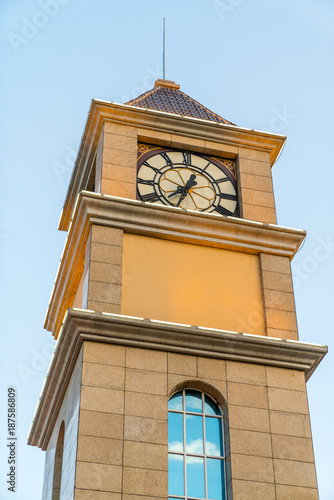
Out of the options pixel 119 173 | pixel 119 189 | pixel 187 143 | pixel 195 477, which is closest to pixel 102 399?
pixel 195 477

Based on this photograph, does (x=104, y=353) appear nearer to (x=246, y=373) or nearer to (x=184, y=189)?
(x=246, y=373)

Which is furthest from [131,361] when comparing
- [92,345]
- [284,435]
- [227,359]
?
[284,435]

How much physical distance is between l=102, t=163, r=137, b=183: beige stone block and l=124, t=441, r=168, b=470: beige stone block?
27.8ft

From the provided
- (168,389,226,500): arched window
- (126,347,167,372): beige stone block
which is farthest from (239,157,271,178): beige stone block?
(168,389,226,500): arched window

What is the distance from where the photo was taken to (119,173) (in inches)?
1129

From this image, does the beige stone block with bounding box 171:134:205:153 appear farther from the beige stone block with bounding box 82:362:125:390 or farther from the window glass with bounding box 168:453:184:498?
the window glass with bounding box 168:453:184:498

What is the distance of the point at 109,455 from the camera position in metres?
22.7

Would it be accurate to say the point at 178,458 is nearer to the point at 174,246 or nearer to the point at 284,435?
the point at 284,435

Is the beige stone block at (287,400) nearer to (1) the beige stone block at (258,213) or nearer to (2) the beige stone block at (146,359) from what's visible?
(2) the beige stone block at (146,359)

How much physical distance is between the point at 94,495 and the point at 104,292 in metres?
5.75

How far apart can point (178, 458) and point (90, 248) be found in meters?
6.19

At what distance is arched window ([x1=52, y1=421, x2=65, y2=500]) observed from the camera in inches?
1037

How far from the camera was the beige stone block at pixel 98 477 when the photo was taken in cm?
2208

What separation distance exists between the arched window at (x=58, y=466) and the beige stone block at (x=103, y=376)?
3.02m
